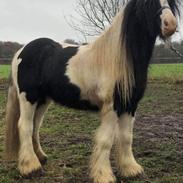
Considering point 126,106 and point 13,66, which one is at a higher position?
point 13,66

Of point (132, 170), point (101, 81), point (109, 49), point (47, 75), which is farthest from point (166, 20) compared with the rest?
point (132, 170)

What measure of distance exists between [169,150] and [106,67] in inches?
83.1

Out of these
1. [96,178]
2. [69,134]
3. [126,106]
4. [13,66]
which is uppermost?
[13,66]

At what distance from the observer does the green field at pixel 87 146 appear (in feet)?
16.1

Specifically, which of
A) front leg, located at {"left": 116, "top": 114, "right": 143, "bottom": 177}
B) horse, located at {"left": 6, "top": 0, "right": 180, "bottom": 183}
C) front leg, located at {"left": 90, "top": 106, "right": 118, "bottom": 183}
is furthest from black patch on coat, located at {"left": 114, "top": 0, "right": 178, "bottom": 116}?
front leg, located at {"left": 116, "top": 114, "right": 143, "bottom": 177}

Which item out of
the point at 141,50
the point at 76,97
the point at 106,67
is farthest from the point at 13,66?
the point at 141,50

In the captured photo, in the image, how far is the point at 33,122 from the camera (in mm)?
5520

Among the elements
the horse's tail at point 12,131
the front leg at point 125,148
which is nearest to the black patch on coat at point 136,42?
the front leg at point 125,148

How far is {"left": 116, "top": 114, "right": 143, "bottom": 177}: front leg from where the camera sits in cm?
480

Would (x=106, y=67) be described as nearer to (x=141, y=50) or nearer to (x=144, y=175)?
(x=141, y=50)

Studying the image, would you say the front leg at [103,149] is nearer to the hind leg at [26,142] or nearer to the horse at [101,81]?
the horse at [101,81]

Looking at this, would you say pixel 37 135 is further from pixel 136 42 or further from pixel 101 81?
pixel 136 42

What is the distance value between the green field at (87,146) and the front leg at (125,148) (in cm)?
10

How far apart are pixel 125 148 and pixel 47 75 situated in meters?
1.30
